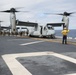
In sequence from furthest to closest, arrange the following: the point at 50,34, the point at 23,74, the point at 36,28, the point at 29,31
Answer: the point at 29,31
the point at 36,28
the point at 50,34
the point at 23,74

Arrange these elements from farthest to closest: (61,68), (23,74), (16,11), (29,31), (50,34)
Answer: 1. (16,11)
2. (29,31)
3. (50,34)
4. (61,68)
5. (23,74)

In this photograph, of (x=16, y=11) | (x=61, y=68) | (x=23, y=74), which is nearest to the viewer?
(x=23, y=74)

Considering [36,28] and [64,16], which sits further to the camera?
[64,16]

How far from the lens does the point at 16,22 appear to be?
49344 millimetres

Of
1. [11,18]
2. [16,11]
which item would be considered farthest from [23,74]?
[16,11]

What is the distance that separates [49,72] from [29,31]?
4266 cm

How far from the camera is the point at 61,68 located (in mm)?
9188

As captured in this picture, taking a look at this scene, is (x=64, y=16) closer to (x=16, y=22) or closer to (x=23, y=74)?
(x=16, y=22)

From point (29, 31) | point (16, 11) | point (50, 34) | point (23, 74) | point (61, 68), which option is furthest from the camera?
point (16, 11)

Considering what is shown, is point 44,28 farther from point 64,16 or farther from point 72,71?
point 72,71

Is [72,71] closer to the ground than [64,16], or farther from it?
closer to the ground

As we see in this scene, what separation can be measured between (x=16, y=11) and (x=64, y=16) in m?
11.8

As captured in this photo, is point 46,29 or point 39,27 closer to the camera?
point 46,29

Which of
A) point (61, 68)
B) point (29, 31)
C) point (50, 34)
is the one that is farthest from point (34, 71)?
point (29, 31)
